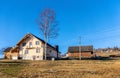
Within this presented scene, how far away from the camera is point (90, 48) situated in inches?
3757

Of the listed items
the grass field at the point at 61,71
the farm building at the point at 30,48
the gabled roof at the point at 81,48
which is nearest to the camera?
the grass field at the point at 61,71

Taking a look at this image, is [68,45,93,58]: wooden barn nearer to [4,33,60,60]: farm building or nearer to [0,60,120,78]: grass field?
[4,33,60,60]: farm building

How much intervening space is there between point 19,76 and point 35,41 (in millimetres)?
49642

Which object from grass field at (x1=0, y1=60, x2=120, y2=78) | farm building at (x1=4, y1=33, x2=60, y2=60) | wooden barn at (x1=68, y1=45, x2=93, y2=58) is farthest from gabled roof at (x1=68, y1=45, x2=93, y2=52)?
grass field at (x1=0, y1=60, x2=120, y2=78)

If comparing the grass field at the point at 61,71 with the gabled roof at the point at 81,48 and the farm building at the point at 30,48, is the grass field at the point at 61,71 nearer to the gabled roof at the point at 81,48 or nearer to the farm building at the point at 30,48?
the farm building at the point at 30,48

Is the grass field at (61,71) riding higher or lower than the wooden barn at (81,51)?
lower

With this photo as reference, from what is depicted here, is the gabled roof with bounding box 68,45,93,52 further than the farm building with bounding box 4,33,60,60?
Yes

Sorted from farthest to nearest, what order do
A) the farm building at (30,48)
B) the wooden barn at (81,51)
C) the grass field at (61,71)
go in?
the wooden barn at (81,51) < the farm building at (30,48) < the grass field at (61,71)

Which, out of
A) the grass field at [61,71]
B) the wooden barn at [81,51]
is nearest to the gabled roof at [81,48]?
the wooden barn at [81,51]

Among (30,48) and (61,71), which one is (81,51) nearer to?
(30,48)

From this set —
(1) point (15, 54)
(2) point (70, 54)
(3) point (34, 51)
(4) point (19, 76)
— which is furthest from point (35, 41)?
(4) point (19, 76)

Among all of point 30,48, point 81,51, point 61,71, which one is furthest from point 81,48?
point 61,71

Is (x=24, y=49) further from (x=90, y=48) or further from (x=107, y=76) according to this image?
(x=107, y=76)

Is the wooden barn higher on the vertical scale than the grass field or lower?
higher
